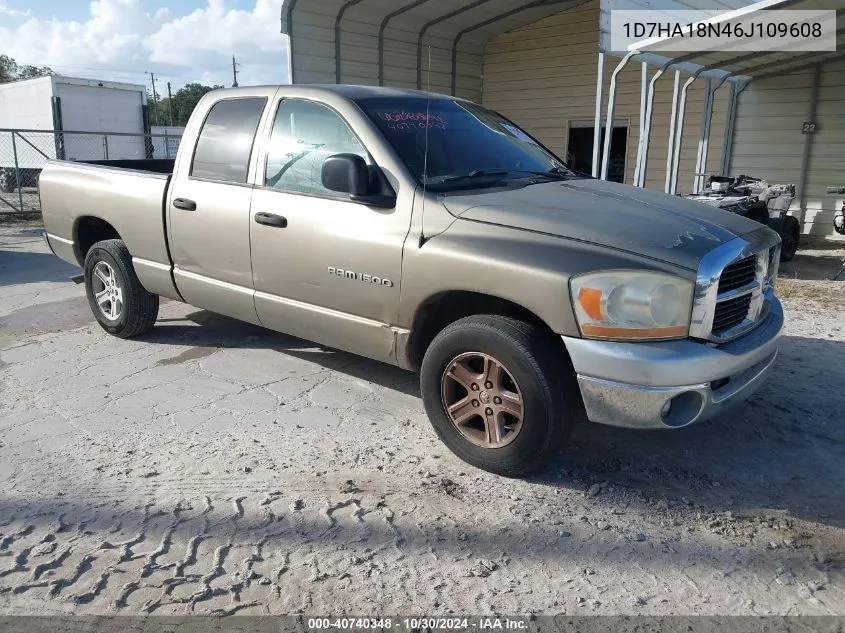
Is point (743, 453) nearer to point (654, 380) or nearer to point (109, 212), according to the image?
point (654, 380)

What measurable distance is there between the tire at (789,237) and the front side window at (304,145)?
7627 millimetres

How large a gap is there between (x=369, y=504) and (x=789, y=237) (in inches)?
339

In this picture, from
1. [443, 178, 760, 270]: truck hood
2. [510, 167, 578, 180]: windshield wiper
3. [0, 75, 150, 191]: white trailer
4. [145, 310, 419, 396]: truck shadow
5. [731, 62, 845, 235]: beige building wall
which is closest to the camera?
[443, 178, 760, 270]: truck hood

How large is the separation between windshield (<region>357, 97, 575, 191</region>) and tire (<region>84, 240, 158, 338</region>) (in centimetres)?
263

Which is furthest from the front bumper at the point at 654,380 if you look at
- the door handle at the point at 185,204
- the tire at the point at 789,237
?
the tire at the point at 789,237

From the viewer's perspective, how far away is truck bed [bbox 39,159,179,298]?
5168 millimetres

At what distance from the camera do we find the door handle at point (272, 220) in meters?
4.27

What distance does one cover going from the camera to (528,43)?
15.4 meters

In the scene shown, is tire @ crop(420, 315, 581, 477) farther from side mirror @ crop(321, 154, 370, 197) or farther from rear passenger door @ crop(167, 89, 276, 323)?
rear passenger door @ crop(167, 89, 276, 323)

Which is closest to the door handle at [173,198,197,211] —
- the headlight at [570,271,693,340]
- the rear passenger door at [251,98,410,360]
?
the rear passenger door at [251,98,410,360]

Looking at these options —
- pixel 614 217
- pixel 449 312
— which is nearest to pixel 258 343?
pixel 449 312

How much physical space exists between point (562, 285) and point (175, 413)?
103 inches

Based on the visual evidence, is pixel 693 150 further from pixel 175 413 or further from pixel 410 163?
pixel 175 413

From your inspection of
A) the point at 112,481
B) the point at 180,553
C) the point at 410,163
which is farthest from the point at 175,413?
the point at 410,163
